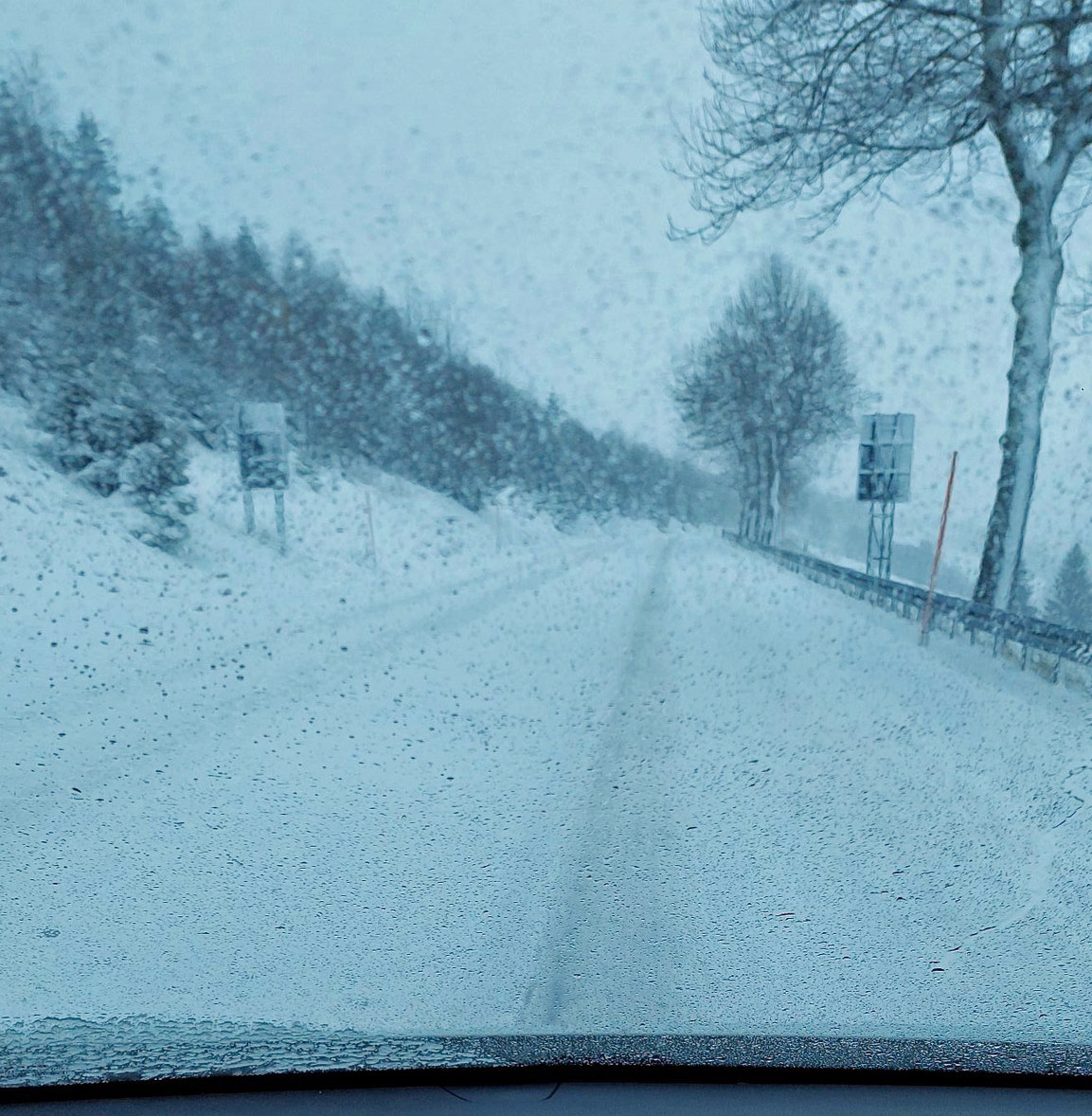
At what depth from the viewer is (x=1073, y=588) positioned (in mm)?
20172

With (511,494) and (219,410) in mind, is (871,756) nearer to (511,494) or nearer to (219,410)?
(219,410)

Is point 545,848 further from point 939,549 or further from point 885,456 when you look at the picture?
point 885,456

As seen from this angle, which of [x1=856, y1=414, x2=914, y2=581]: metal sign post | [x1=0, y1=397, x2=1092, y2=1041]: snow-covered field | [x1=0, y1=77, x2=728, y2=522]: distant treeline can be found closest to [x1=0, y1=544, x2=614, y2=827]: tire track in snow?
[x1=0, y1=397, x2=1092, y2=1041]: snow-covered field

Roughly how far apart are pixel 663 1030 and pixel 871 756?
442cm

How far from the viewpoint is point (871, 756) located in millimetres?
7168

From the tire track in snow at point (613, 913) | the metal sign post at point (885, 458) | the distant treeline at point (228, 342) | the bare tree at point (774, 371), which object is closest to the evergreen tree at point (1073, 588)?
the metal sign post at point (885, 458)

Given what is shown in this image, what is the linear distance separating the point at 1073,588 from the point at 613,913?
1884 cm

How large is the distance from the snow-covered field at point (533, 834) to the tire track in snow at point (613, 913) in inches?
0.7

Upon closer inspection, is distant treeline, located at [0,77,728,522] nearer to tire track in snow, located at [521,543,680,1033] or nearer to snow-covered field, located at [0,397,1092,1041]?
snow-covered field, located at [0,397,1092,1041]

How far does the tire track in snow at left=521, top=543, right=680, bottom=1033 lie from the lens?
11.4 ft

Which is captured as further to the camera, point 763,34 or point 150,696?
point 763,34

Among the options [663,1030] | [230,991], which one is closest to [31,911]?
[230,991]

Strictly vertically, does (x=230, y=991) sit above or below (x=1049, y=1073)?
below

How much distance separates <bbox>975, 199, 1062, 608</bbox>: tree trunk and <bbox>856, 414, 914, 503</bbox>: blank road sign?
1.46 m
